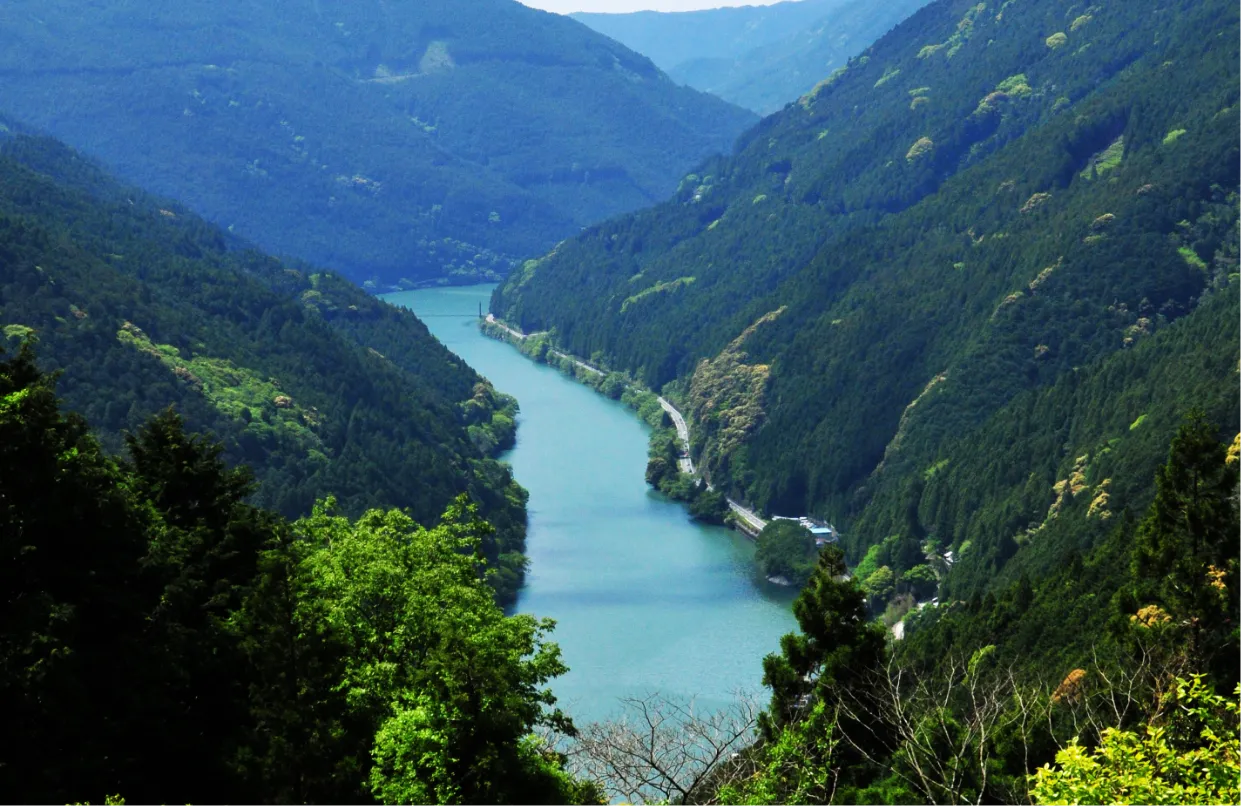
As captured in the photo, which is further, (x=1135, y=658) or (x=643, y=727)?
(x=643, y=727)

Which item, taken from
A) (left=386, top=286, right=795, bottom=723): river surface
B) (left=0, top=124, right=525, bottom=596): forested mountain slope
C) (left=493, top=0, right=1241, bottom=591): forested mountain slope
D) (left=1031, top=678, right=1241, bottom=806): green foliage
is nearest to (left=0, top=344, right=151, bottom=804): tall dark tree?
(left=1031, top=678, right=1241, bottom=806): green foliage

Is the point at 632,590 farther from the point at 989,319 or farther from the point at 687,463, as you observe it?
the point at 989,319

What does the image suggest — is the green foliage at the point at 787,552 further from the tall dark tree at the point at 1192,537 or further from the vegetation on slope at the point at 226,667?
the vegetation on slope at the point at 226,667

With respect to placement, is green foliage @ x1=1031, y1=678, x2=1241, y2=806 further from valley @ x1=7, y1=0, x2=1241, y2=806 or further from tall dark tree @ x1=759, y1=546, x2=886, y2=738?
tall dark tree @ x1=759, y1=546, x2=886, y2=738

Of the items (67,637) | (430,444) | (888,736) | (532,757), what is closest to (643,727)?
(888,736)

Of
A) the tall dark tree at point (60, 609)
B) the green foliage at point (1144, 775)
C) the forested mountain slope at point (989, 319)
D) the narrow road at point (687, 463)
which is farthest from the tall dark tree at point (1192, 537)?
the narrow road at point (687, 463)

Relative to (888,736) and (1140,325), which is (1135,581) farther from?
(1140,325)
